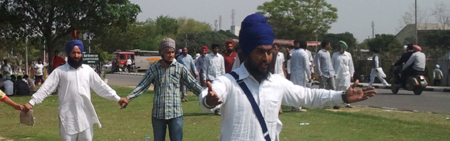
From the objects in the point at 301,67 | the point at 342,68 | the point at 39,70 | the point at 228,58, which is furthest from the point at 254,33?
the point at 39,70

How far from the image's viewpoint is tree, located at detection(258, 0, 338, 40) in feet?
262

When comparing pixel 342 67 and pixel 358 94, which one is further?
pixel 342 67

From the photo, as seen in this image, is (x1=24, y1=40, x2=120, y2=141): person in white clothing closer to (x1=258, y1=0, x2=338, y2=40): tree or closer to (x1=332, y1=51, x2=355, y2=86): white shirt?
(x1=332, y1=51, x2=355, y2=86): white shirt

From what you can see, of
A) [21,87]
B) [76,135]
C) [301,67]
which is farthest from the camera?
[21,87]

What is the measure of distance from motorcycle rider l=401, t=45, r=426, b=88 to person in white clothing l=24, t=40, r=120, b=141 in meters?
12.1

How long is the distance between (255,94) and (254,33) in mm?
420

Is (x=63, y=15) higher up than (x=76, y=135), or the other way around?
(x=63, y=15)

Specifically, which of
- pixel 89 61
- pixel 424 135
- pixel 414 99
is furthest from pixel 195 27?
pixel 424 135

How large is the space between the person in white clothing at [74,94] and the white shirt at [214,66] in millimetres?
6624

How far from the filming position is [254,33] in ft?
11.9

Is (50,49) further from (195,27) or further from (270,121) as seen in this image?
(195,27)

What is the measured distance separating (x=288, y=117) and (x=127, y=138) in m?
3.72

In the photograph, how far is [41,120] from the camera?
11.8m

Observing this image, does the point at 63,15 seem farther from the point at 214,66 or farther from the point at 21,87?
the point at 214,66
